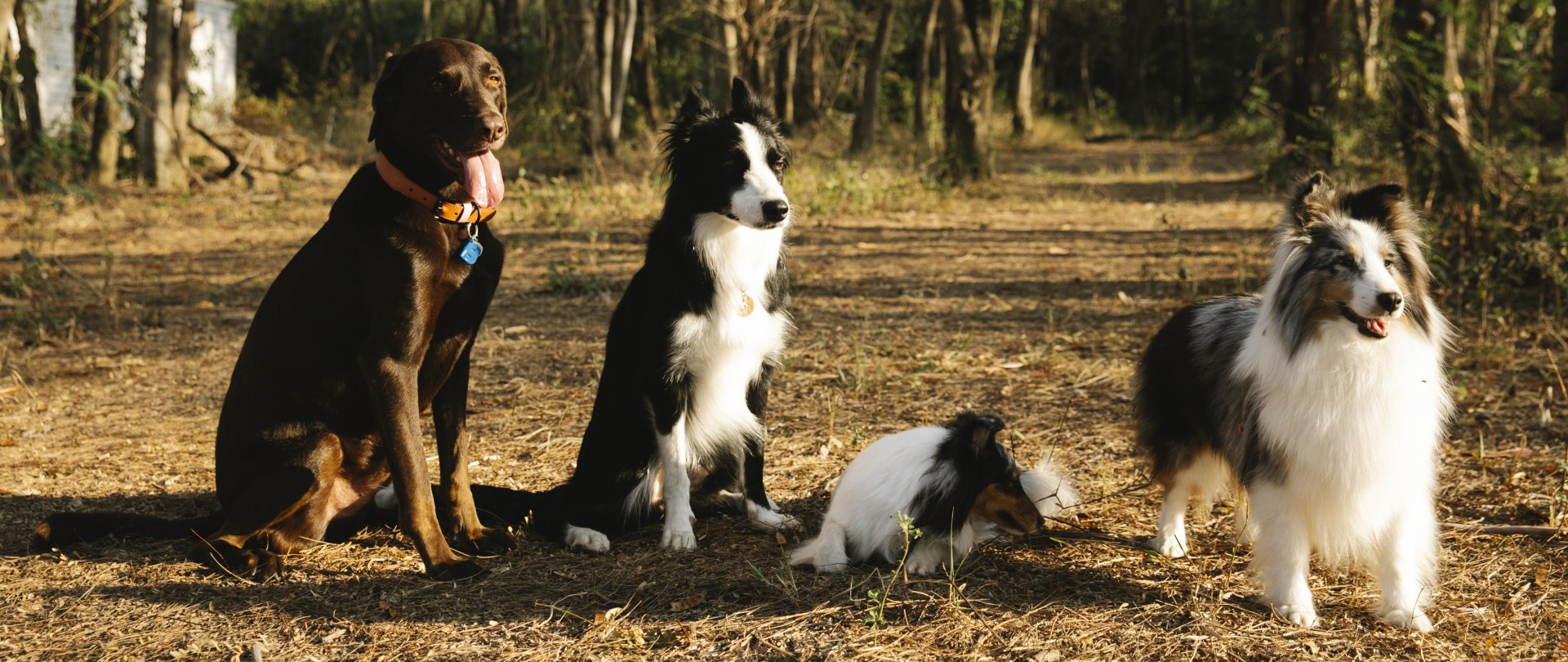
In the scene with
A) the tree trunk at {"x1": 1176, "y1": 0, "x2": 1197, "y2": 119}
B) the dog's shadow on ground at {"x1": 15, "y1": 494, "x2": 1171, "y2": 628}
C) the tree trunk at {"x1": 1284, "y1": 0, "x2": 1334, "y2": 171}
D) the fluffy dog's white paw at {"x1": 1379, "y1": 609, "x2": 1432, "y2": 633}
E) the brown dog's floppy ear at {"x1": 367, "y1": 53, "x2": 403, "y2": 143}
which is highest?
the tree trunk at {"x1": 1176, "y1": 0, "x2": 1197, "y2": 119}

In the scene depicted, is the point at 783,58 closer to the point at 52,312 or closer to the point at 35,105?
the point at 35,105

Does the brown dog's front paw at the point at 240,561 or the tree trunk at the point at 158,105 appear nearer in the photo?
the brown dog's front paw at the point at 240,561

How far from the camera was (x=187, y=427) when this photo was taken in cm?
540

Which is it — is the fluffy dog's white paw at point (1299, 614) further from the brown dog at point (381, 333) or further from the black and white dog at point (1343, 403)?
the brown dog at point (381, 333)

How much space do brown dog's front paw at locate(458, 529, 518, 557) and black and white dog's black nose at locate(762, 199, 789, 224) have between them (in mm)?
1457

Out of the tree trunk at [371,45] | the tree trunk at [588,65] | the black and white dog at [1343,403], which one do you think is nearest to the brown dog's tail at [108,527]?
the black and white dog at [1343,403]

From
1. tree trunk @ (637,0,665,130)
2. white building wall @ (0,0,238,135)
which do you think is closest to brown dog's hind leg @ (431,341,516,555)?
white building wall @ (0,0,238,135)

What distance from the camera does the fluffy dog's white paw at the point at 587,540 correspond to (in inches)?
151

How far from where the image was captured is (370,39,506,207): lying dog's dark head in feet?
11.0

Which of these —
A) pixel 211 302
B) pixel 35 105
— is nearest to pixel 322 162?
pixel 35 105

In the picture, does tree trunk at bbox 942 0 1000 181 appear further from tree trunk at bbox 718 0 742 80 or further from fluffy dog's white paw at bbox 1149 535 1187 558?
fluffy dog's white paw at bbox 1149 535 1187 558

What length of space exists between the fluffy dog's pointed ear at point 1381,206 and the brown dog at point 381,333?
253 cm

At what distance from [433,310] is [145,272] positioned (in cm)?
747

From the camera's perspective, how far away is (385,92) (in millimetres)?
3463
